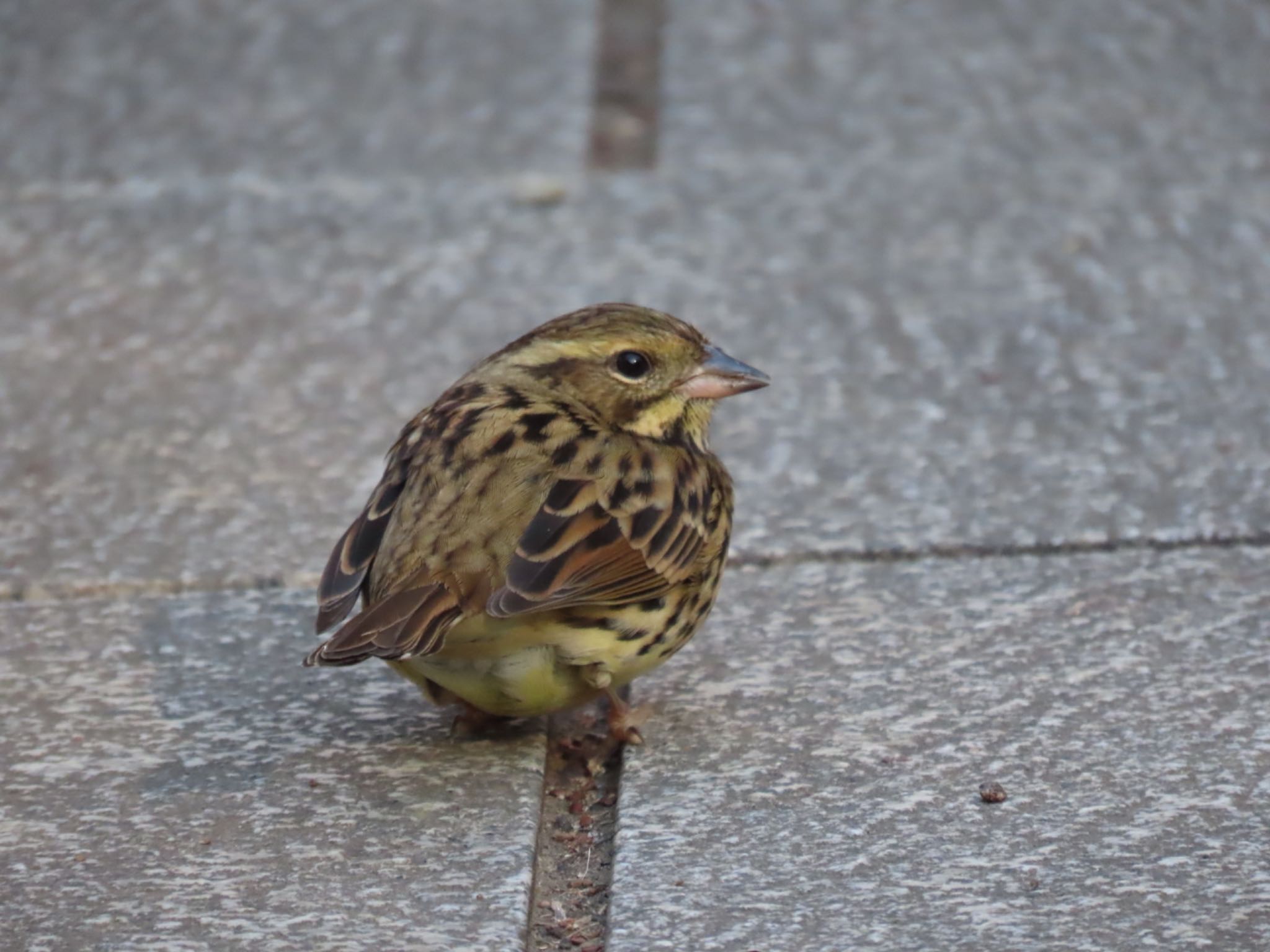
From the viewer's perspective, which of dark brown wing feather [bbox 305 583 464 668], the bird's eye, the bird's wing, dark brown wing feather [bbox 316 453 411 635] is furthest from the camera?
the bird's eye

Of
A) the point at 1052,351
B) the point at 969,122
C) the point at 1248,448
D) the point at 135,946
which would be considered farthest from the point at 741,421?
the point at 135,946

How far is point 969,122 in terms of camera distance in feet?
22.9

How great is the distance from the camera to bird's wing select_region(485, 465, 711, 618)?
3.64m

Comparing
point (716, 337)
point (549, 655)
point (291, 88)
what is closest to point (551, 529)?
point (549, 655)

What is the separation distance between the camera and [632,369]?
13.7ft

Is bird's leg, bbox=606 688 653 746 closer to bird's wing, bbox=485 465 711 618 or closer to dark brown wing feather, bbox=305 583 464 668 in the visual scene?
bird's wing, bbox=485 465 711 618

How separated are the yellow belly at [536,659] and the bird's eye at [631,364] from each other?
55 centimetres

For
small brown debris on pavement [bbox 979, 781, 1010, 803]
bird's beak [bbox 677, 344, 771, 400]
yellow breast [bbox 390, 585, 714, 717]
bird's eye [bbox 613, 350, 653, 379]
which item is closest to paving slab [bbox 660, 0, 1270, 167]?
bird's beak [bbox 677, 344, 771, 400]

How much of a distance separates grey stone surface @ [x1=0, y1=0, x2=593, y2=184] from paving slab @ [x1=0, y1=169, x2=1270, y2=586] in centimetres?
25

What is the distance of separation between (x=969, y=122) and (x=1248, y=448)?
7.67 feet

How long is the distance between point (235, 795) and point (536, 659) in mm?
591

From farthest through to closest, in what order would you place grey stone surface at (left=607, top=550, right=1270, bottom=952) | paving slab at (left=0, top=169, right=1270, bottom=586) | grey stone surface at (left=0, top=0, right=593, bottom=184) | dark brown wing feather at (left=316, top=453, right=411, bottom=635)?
grey stone surface at (left=0, top=0, right=593, bottom=184) < paving slab at (left=0, top=169, right=1270, bottom=586) < dark brown wing feather at (left=316, top=453, right=411, bottom=635) < grey stone surface at (left=607, top=550, right=1270, bottom=952)

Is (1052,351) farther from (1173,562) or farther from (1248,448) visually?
(1173,562)

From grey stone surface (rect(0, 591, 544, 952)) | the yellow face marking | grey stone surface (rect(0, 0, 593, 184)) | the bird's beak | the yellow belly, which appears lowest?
grey stone surface (rect(0, 591, 544, 952))
